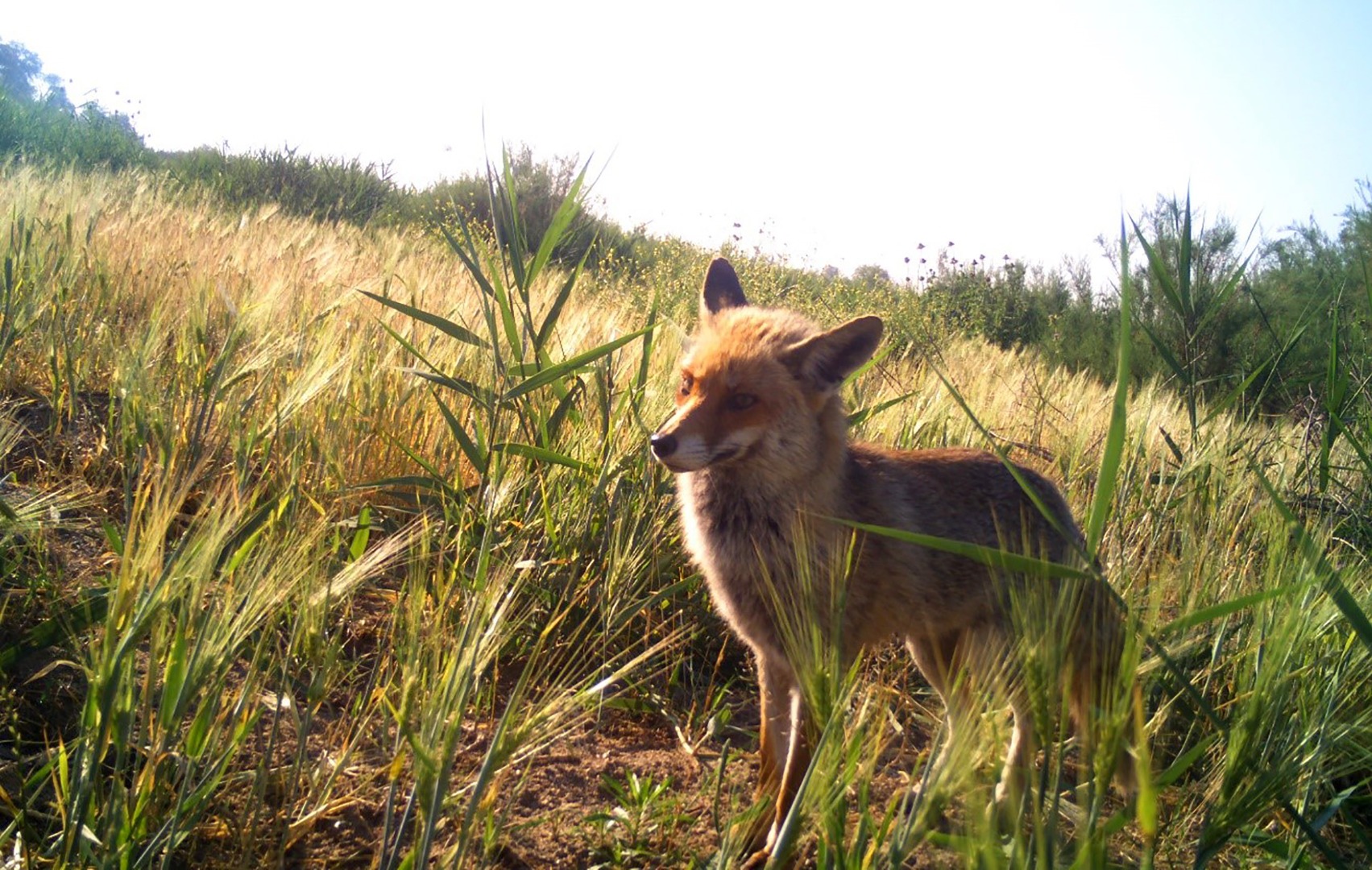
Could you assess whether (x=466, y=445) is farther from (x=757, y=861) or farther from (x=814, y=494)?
(x=757, y=861)

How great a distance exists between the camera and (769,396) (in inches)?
124

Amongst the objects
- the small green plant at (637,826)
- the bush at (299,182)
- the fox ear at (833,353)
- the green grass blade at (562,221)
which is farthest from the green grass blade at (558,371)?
the bush at (299,182)

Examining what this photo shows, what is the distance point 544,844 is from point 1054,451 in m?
3.39

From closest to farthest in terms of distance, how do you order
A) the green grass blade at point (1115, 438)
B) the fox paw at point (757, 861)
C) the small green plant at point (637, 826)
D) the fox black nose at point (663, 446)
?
Result: the green grass blade at point (1115, 438) < the small green plant at point (637, 826) < the fox paw at point (757, 861) < the fox black nose at point (663, 446)

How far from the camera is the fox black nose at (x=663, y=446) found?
2834 mm

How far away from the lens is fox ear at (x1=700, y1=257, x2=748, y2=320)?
3.87m

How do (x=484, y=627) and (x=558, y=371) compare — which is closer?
(x=484, y=627)

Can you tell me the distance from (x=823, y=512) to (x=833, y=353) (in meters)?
0.57

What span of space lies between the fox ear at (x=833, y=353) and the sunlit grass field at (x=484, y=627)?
0.93 feet

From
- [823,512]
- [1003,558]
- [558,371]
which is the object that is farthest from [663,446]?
[1003,558]

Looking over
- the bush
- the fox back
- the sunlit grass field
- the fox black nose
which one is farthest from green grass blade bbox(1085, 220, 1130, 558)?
the bush

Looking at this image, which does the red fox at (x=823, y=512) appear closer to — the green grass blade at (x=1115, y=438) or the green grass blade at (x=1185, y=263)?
the green grass blade at (x=1185, y=263)

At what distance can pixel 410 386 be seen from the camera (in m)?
3.83

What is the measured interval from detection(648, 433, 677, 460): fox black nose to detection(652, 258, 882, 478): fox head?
0.08m
